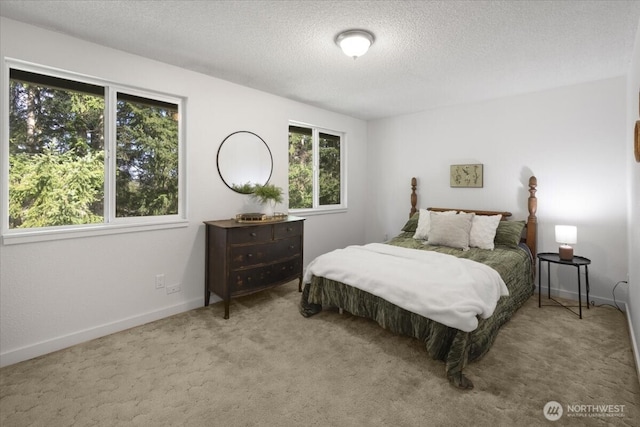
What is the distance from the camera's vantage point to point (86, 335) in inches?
99.7

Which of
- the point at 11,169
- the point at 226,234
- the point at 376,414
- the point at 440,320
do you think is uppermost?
the point at 11,169

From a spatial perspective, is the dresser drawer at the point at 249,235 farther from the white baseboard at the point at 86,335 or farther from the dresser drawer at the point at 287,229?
the white baseboard at the point at 86,335

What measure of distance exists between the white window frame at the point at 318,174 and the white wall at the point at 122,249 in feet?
1.87

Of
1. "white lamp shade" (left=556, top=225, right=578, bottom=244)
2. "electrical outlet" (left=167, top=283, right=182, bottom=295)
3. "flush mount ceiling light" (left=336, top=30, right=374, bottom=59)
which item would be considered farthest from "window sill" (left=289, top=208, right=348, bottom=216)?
"white lamp shade" (left=556, top=225, right=578, bottom=244)

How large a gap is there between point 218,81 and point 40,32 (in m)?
1.42

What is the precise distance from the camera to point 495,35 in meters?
2.36

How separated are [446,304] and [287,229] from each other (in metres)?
1.88

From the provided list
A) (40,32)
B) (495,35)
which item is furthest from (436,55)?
(40,32)

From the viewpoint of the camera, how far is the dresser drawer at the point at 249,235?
2957mm

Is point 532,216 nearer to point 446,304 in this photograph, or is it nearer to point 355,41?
point 446,304

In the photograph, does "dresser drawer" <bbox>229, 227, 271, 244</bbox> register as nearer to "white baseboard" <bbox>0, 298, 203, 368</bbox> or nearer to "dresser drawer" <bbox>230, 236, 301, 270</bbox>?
"dresser drawer" <bbox>230, 236, 301, 270</bbox>

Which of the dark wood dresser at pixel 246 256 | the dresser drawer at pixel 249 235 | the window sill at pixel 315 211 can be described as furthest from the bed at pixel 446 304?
the window sill at pixel 315 211

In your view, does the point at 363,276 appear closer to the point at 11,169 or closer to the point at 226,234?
the point at 226,234
